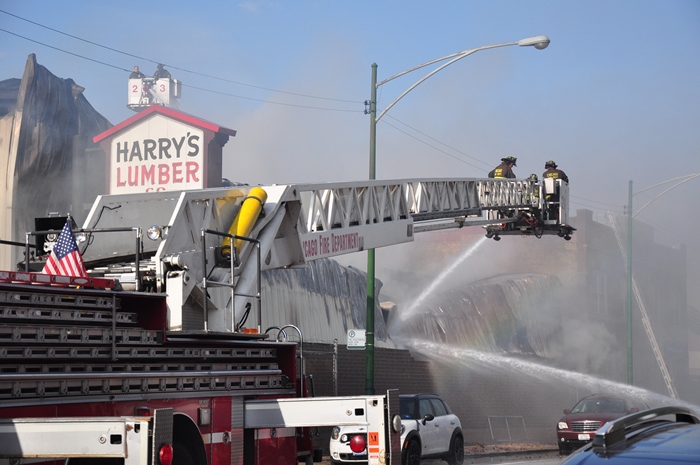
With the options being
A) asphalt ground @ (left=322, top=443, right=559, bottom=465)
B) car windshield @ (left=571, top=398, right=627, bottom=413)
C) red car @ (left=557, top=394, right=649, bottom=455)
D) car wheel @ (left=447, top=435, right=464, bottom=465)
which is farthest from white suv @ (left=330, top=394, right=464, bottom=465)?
car windshield @ (left=571, top=398, right=627, bottom=413)

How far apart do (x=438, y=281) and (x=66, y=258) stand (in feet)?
110

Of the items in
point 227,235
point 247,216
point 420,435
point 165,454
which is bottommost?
point 420,435

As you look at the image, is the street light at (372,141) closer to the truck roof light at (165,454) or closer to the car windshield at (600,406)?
the car windshield at (600,406)

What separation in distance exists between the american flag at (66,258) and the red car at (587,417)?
13.6 m

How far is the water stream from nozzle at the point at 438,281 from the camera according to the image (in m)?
27.8

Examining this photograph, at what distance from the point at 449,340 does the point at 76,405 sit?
2233 cm

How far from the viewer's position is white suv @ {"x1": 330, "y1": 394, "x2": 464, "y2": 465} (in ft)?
48.4

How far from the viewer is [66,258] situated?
7.56 m

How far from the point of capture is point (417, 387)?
23000mm

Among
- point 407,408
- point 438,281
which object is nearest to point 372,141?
point 407,408

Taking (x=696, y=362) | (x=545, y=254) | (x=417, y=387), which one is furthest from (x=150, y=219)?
(x=696, y=362)

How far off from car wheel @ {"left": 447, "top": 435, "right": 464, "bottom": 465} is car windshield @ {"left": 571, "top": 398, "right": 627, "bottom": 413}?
15.6 feet

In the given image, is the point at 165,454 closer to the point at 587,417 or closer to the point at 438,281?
the point at 587,417

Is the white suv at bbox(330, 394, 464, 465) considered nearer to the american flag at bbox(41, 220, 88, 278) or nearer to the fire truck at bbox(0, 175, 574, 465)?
the fire truck at bbox(0, 175, 574, 465)
